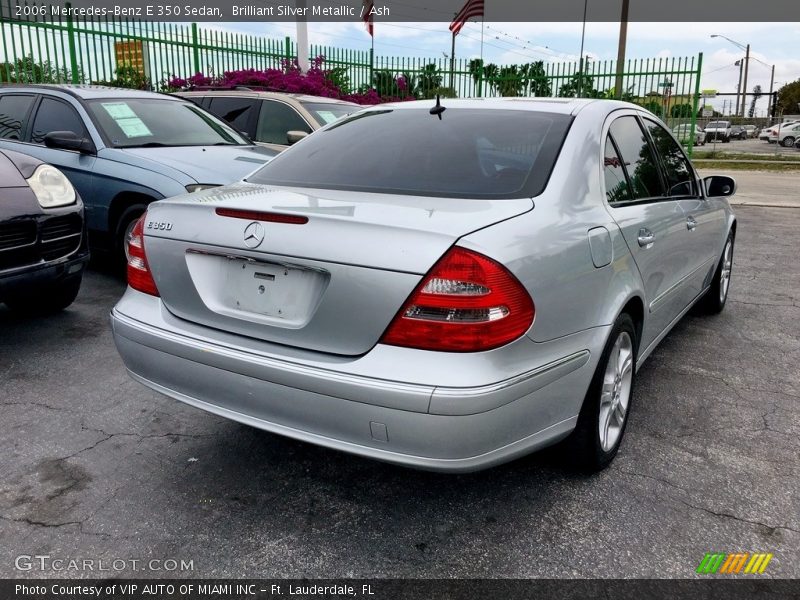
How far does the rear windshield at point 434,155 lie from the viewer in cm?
259

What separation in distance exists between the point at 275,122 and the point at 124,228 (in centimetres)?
291

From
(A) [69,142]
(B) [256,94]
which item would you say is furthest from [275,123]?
(A) [69,142]

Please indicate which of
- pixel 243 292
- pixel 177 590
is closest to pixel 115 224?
pixel 243 292

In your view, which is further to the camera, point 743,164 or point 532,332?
point 743,164

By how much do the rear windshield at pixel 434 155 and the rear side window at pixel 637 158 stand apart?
43 centimetres

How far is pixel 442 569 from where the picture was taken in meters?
2.24

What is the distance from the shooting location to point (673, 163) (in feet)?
12.9

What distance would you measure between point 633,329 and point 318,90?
410 inches

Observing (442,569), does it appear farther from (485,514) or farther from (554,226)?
(554,226)

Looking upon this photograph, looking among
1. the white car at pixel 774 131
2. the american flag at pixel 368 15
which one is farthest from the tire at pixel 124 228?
the white car at pixel 774 131

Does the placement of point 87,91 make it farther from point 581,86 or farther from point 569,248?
point 581,86

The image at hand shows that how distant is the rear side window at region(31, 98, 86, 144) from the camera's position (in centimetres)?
586

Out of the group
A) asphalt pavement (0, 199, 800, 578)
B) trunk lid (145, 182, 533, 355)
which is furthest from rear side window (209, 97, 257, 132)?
trunk lid (145, 182, 533, 355)

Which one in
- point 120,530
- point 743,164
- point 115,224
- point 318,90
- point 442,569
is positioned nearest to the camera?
point 442,569
